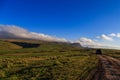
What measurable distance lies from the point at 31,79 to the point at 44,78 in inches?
53.1

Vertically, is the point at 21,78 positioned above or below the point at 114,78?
below

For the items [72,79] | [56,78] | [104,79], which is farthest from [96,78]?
[56,78]

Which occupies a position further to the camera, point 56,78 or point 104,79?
point 56,78

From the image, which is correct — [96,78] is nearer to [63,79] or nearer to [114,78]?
[114,78]

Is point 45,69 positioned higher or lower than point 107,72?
lower

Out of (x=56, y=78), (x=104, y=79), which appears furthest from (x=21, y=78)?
(x=104, y=79)

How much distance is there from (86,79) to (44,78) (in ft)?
14.4

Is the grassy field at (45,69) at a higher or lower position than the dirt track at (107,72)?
lower

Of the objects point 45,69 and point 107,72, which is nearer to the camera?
point 107,72

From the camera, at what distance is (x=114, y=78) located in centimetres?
1731

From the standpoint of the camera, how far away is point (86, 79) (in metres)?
16.7

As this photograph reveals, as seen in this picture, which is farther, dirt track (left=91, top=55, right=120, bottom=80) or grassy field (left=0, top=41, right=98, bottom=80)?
grassy field (left=0, top=41, right=98, bottom=80)

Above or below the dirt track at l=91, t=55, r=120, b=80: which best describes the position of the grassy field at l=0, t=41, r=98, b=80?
below

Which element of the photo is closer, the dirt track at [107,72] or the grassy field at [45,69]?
the dirt track at [107,72]
